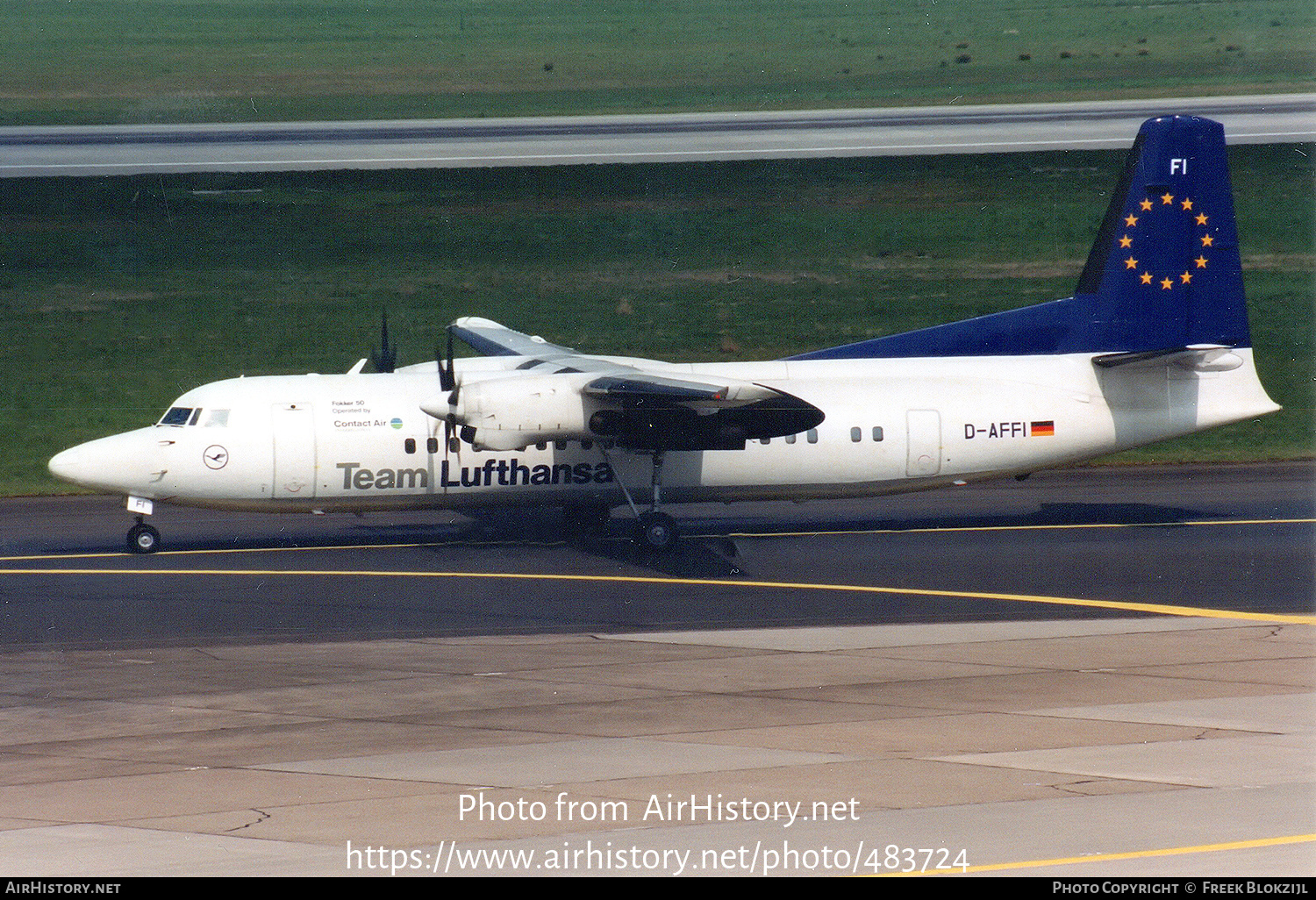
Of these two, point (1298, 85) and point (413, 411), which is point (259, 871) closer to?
point (413, 411)

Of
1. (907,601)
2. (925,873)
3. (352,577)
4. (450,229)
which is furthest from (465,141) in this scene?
(925,873)

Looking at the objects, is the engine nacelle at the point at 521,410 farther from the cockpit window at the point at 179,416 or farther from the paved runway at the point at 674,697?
the cockpit window at the point at 179,416

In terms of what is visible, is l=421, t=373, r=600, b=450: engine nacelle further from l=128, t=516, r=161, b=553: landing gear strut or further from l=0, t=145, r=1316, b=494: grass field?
l=0, t=145, r=1316, b=494: grass field

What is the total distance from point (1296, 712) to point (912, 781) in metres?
4.45

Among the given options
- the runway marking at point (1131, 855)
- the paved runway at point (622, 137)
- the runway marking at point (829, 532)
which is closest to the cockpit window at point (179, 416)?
the runway marking at point (829, 532)

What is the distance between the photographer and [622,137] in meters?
49.1

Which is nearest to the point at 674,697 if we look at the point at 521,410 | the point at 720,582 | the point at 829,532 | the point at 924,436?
the point at 720,582

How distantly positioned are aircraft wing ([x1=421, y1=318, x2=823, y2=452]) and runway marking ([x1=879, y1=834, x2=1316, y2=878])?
12.4 meters

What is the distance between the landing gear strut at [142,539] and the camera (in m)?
24.1

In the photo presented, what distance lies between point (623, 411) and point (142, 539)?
798 centimetres

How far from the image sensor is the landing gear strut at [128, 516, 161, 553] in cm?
2414

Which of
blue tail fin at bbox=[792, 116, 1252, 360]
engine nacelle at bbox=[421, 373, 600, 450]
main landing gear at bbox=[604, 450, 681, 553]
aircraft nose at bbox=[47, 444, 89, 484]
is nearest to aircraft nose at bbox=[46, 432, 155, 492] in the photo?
aircraft nose at bbox=[47, 444, 89, 484]

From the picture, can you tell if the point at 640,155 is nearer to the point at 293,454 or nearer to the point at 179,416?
the point at 179,416

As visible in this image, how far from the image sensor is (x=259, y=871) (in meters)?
9.74
